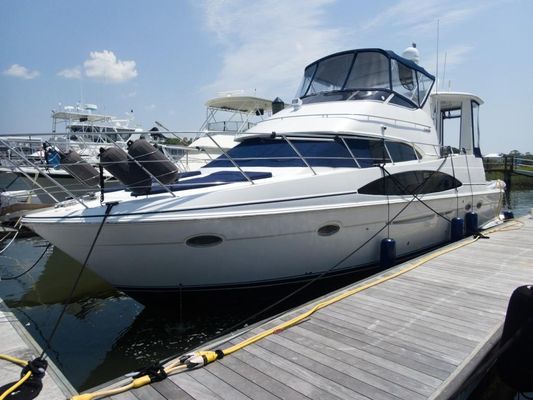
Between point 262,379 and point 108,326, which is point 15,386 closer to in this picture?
point 262,379

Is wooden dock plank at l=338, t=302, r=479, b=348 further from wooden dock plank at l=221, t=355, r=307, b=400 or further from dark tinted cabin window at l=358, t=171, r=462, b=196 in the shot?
dark tinted cabin window at l=358, t=171, r=462, b=196

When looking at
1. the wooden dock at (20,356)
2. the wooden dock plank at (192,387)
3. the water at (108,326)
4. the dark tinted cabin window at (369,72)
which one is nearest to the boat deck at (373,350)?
the wooden dock plank at (192,387)

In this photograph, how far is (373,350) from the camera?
11.0ft

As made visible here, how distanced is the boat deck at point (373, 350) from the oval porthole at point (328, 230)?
Answer: 0.86 metres

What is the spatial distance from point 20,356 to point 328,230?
147 inches

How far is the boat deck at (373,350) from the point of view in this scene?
2828 mm

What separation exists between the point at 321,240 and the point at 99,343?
3255 millimetres

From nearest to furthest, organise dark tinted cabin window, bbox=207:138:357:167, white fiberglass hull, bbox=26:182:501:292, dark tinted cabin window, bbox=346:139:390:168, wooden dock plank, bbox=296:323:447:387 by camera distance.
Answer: wooden dock plank, bbox=296:323:447:387
white fiberglass hull, bbox=26:182:501:292
dark tinted cabin window, bbox=207:138:357:167
dark tinted cabin window, bbox=346:139:390:168

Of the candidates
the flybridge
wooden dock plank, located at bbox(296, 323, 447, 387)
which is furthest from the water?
the flybridge

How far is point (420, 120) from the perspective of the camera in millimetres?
8250

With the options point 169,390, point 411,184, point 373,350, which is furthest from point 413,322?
point 411,184

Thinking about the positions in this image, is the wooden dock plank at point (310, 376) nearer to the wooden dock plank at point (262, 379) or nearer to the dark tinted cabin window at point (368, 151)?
the wooden dock plank at point (262, 379)

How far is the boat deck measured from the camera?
9.28 ft

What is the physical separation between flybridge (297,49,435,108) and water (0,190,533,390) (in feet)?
13.3
